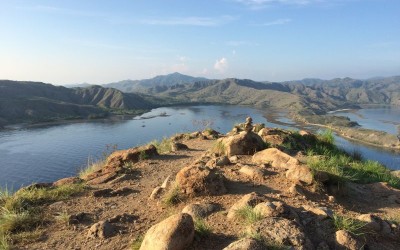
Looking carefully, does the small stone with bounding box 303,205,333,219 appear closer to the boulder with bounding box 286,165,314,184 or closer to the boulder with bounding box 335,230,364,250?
the boulder with bounding box 335,230,364,250

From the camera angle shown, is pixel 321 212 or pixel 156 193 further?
pixel 156 193

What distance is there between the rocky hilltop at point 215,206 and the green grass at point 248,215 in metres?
0.02

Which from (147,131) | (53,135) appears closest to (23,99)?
(53,135)

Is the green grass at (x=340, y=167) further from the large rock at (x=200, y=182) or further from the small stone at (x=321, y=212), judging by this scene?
the large rock at (x=200, y=182)

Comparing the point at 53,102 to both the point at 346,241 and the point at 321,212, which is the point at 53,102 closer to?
the point at 321,212

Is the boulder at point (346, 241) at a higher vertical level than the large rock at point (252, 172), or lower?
lower

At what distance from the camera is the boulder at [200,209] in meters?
6.33

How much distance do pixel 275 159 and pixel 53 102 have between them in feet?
461

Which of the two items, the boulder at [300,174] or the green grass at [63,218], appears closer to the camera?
the green grass at [63,218]

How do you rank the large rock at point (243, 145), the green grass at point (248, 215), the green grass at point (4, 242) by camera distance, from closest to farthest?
the green grass at point (248, 215)
the green grass at point (4, 242)
the large rock at point (243, 145)

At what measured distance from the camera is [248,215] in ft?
18.3

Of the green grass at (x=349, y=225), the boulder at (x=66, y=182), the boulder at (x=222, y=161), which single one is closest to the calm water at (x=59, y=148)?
the boulder at (x=222, y=161)

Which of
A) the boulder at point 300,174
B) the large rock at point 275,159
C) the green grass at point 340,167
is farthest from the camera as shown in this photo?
the large rock at point 275,159

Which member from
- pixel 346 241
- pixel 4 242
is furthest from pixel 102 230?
pixel 346 241
